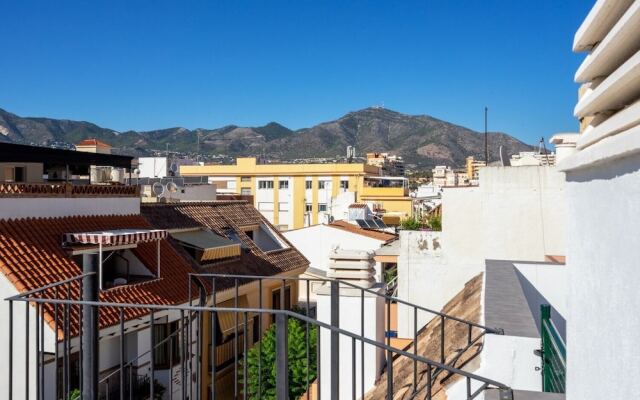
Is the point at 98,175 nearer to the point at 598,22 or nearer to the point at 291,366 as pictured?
the point at 291,366

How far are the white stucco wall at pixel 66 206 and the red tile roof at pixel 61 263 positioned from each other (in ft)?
0.52

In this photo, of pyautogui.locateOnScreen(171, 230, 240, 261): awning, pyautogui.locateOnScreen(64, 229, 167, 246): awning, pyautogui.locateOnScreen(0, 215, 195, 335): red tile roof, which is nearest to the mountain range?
pyautogui.locateOnScreen(171, 230, 240, 261): awning

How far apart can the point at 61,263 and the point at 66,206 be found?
1951 millimetres

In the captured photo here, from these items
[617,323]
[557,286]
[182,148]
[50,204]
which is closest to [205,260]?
[50,204]

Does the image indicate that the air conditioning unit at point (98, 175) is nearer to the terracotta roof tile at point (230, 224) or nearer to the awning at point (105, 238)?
the terracotta roof tile at point (230, 224)

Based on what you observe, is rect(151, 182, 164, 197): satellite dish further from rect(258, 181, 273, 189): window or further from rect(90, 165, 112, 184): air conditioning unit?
rect(258, 181, 273, 189): window

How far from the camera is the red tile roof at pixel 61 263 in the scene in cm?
1084

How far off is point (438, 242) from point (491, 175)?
180 centimetres

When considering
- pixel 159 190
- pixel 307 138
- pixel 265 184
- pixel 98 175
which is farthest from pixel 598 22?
pixel 307 138

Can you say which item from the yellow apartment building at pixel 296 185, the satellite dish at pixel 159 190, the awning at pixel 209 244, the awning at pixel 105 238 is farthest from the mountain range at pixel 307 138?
the awning at pixel 105 238

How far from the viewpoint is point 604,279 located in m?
1.65

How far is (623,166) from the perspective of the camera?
1.47m

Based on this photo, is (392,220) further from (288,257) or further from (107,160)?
(107,160)

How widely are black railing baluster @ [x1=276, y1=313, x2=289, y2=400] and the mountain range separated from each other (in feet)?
429
